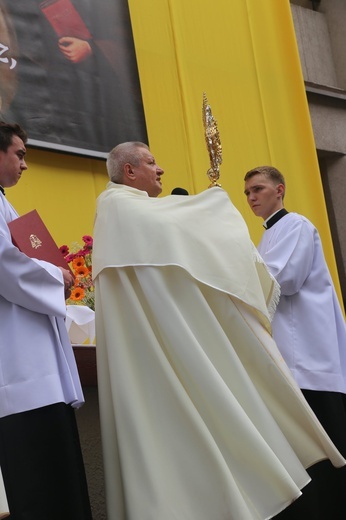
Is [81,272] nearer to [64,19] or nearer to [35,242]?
[35,242]

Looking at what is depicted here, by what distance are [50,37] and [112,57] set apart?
59 cm

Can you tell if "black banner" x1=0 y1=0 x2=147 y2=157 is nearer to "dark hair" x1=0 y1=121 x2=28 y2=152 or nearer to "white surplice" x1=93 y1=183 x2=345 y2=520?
"dark hair" x1=0 y1=121 x2=28 y2=152

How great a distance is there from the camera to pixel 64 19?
6.39m

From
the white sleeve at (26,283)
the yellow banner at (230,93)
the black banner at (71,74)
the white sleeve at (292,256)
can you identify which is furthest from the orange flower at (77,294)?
the yellow banner at (230,93)

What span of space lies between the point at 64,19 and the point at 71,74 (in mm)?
383

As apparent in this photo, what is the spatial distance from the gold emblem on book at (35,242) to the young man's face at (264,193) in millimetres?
1753

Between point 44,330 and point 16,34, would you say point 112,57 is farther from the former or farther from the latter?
point 44,330

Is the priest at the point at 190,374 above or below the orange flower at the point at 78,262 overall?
below

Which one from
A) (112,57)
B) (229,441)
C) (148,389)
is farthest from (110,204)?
(112,57)

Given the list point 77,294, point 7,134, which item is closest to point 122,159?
point 7,134

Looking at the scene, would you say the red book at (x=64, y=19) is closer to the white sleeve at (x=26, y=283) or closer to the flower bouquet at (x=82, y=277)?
the flower bouquet at (x=82, y=277)

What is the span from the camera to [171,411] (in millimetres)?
3178

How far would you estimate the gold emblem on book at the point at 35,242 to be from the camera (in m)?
3.29

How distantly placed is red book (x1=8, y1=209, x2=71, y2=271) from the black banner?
2.60m
